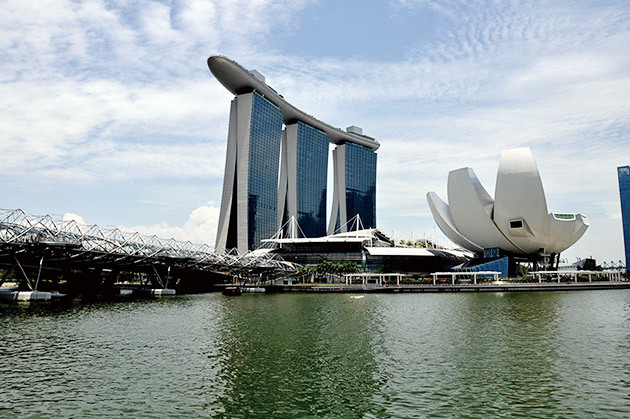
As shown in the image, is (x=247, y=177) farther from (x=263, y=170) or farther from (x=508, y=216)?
(x=508, y=216)

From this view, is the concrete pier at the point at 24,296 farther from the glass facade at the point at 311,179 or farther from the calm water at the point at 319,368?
the glass facade at the point at 311,179

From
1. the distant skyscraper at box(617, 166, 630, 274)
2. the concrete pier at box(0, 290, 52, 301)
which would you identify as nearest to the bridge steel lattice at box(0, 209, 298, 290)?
the concrete pier at box(0, 290, 52, 301)

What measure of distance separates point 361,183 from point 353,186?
4761mm

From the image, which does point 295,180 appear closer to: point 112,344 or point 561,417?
point 112,344

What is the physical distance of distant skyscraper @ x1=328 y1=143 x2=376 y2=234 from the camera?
16000 cm

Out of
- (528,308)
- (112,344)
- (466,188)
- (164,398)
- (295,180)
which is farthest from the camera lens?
(295,180)

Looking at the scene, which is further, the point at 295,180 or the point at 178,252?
the point at 295,180

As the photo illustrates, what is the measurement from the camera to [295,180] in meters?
138

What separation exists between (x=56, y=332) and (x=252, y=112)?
317 ft

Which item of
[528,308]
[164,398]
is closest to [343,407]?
[164,398]

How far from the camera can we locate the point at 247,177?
115125 millimetres

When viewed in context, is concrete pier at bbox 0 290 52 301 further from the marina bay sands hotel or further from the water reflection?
the marina bay sands hotel

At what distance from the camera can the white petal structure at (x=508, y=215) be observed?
268ft

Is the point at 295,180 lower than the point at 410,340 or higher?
higher
